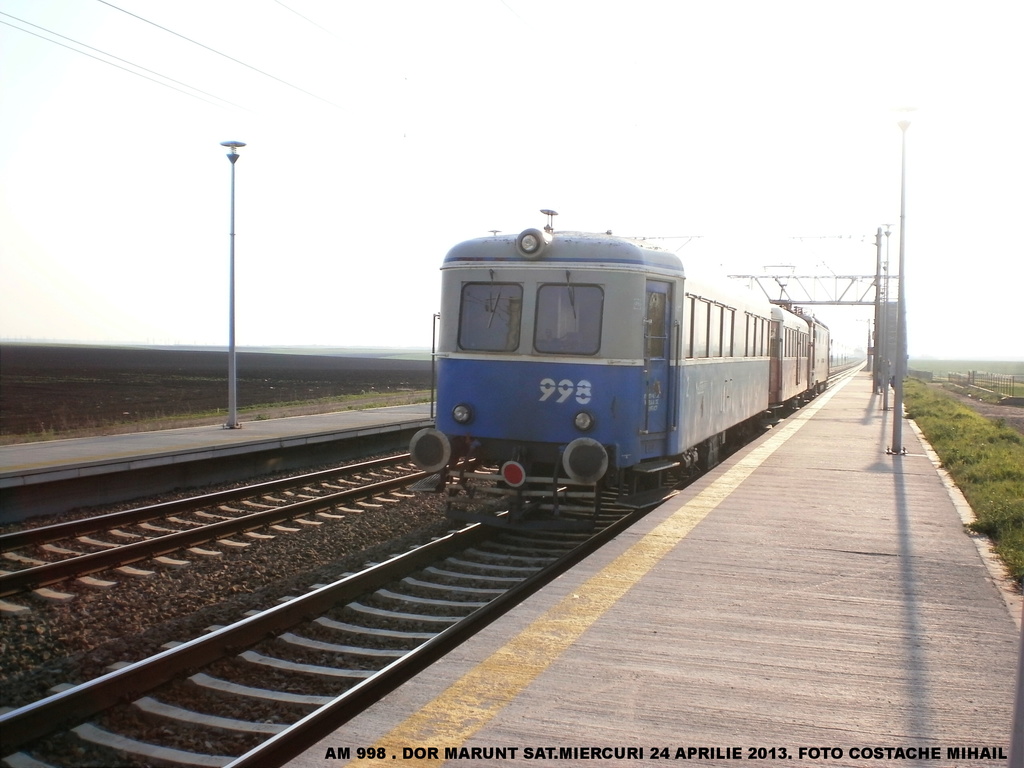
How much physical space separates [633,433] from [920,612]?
154 inches

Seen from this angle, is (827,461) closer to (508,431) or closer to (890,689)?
(508,431)

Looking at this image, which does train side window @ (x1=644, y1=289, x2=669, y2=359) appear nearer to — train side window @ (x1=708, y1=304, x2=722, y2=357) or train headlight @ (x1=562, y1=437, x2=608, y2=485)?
train headlight @ (x1=562, y1=437, x2=608, y2=485)

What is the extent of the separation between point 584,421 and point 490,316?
1534 mm

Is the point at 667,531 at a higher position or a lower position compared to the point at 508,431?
lower

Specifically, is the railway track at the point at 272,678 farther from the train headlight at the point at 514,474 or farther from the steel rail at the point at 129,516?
the steel rail at the point at 129,516

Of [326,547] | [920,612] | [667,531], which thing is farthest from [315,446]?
[920,612]

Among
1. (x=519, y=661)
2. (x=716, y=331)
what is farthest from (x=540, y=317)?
(x=519, y=661)

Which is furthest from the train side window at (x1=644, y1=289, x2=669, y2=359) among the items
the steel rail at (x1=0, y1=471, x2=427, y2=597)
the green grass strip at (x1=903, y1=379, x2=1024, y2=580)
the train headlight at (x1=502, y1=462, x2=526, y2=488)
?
the steel rail at (x1=0, y1=471, x2=427, y2=597)

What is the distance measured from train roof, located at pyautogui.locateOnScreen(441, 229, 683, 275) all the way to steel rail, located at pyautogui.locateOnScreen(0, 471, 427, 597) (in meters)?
3.47

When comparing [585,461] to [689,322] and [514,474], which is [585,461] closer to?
[514,474]

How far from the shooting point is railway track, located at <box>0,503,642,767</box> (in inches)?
195

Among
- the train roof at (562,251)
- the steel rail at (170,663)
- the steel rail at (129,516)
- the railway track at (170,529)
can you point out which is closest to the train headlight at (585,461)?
the steel rail at (170,663)

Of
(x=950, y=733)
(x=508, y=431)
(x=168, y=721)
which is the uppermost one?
(x=508, y=431)

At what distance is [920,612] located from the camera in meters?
6.08
